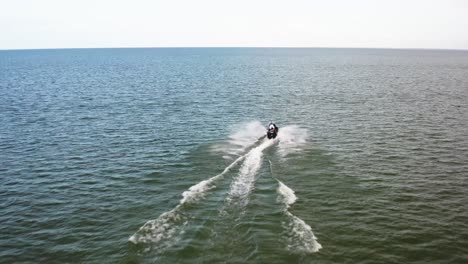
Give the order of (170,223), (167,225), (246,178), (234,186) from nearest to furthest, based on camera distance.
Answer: (167,225), (170,223), (234,186), (246,178)

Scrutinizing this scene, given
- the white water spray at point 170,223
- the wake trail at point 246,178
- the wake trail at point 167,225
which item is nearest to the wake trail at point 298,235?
the wake trail at point 246,178

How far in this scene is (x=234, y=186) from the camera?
4072 cm

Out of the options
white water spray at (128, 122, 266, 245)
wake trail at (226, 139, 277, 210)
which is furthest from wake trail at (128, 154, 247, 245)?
wake trail at (226, 139, 277, 210)

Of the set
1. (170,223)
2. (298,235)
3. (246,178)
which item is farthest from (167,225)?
(246,178)

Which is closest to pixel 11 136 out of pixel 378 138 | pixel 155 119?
pixel 155 119

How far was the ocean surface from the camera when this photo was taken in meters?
29.4

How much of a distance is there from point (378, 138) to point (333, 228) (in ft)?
106

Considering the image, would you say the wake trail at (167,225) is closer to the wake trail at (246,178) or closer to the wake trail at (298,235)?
the wake trail at (246,178)

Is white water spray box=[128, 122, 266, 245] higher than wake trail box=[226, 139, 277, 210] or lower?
lower

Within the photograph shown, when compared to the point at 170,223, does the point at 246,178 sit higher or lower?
higher

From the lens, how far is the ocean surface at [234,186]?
2944cm

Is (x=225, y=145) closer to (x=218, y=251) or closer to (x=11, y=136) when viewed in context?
(x=218, y=251)

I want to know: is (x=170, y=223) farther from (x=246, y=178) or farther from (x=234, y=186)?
(x=246, y=178)

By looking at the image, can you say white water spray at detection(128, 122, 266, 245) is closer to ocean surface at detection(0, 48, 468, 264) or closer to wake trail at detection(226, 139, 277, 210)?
ocean surface at detection(0, 48, 468, 264)
